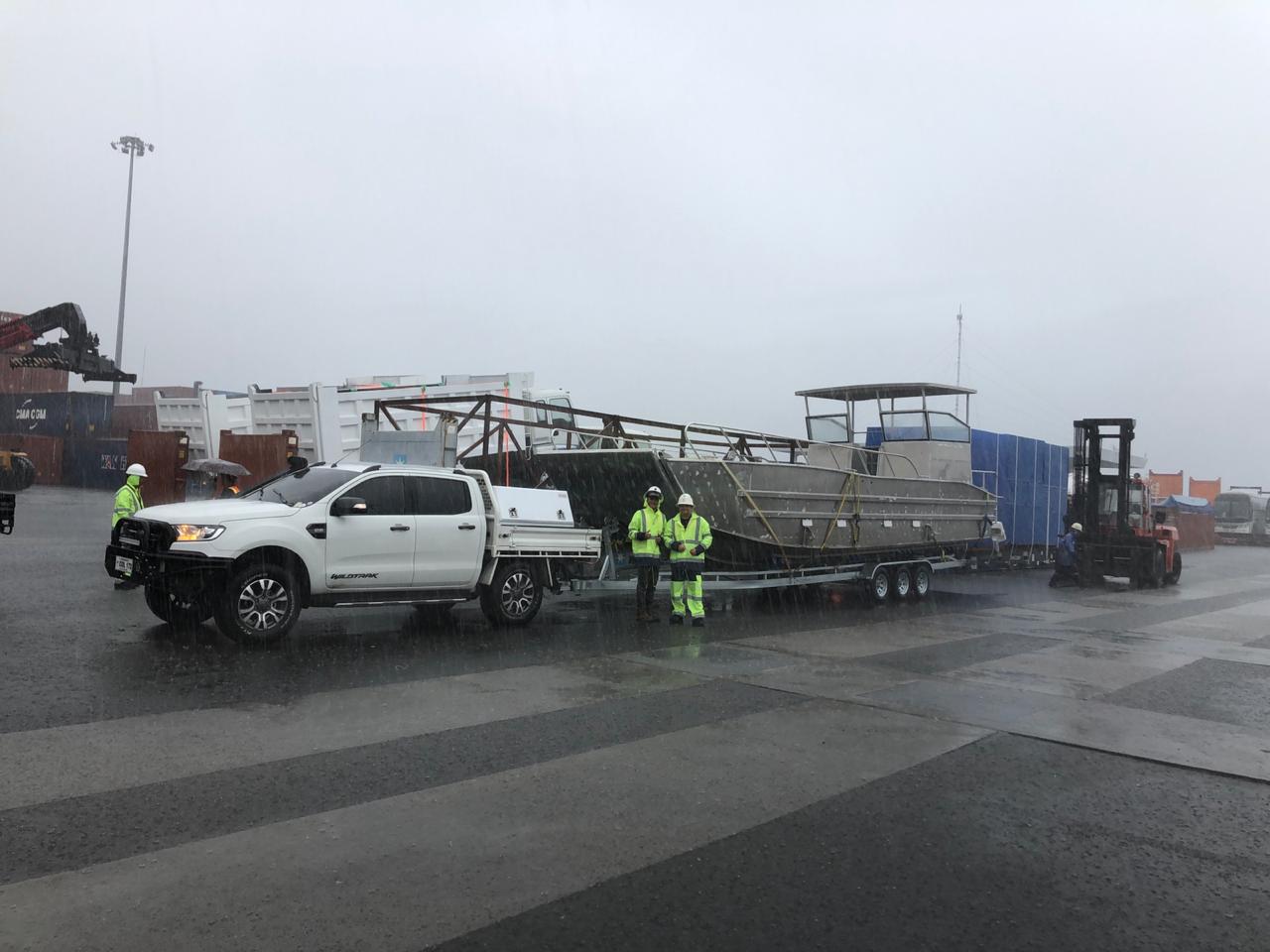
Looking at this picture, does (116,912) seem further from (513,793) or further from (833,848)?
(833,848)

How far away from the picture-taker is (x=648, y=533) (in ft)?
37.8

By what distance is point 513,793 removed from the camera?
512cm

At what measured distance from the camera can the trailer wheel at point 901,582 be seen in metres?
15.7

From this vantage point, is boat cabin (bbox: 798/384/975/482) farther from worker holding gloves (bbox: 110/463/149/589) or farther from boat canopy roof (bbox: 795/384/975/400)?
worker holding gloves (bbox: 110/463/149/589)

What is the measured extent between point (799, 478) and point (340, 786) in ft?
31.3

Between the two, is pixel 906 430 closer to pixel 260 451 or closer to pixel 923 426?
pixel 923 426

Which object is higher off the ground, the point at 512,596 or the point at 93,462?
the point at 93,462

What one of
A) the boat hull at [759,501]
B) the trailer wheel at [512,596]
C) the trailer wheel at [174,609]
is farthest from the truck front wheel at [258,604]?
the boat hull at [759,501]

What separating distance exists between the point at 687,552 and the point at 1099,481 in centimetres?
1381

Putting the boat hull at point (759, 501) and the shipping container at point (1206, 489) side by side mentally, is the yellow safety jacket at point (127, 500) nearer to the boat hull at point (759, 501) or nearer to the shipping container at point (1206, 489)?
the boat hull at point (759, 501)

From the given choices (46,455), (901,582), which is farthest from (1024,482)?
(46,455)

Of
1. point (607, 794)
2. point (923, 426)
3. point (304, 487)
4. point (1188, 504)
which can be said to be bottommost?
point (607, 794)

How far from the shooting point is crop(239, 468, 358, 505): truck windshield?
9.47 m

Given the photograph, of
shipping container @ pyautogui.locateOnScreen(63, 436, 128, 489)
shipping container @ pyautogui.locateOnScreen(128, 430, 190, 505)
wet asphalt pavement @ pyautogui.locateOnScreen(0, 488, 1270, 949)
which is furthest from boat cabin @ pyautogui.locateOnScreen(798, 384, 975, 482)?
shipping container @ pyautogui.locateOnScreen(63, 436, 128, 489)
